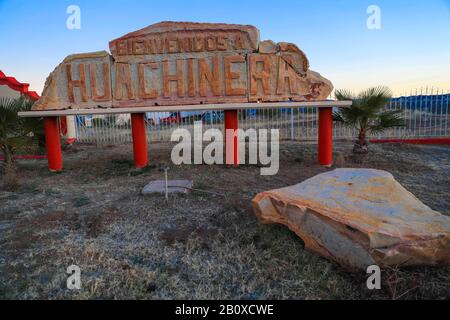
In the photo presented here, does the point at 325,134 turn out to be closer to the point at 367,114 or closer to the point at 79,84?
the point at 367,114

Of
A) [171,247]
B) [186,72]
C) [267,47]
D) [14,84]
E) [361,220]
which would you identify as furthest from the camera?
[14,84]

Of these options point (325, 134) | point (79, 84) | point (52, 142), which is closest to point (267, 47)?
point (325, 134)

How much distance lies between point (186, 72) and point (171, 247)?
4715 millimetres

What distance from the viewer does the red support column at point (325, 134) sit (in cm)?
761

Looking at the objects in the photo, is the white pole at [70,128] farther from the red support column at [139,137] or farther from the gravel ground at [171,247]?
the gravel ground at [171,247]

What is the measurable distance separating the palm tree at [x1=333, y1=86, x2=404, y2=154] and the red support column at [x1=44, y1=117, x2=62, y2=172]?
6.83 m

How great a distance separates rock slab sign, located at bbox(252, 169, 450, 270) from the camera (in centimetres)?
289

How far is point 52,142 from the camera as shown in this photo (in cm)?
820

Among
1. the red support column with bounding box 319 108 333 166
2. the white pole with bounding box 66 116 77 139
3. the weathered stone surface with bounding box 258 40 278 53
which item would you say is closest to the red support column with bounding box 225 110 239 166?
the weathered stone surface with bounding box 258 40 278 53

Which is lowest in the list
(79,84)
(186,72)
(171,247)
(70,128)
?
(171,247)

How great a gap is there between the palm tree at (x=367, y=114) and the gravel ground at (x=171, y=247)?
1.43 m

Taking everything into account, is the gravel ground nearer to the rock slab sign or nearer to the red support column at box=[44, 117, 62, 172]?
Answer: the rock slab sign
